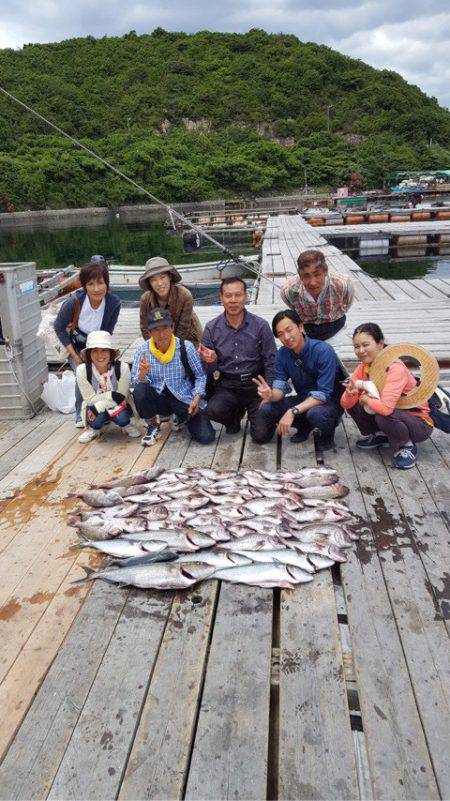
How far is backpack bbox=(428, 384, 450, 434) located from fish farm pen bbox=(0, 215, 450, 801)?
512 mm

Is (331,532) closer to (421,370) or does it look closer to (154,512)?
(154,512)

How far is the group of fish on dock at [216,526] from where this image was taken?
107 inches

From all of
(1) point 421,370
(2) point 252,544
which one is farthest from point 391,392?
(2) point 252,544

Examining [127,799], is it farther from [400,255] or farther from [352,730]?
[400,255]

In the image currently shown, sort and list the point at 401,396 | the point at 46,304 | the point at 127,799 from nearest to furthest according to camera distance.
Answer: the point at 127,799 → the point at 401,396 → the point at 46,304

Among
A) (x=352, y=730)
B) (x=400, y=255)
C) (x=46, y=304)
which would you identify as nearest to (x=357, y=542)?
(x=352, y=730)

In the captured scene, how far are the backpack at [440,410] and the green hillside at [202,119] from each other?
203 feet

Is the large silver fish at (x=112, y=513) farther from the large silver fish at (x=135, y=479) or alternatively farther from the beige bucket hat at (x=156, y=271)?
the beige bucket hat at (x=156, y=271)

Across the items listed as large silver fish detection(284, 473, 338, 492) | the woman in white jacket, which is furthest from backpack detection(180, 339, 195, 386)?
large silver fish detection(284, 473, 338, 492)

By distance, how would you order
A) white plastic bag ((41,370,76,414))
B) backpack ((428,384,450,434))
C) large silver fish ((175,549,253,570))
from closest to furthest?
large silver fish ((175,549,253,570)), backpack ((428,384,450,434)), white plastic bag ((41,370,76,414))

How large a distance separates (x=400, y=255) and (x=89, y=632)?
74.4ft

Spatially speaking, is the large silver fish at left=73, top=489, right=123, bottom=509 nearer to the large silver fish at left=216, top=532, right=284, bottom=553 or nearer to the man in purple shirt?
the large silver fish at left=216, top=532, right=284, bottom=553

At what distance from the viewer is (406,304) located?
26.6 feet

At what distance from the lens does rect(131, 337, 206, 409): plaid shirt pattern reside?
4492 mm
